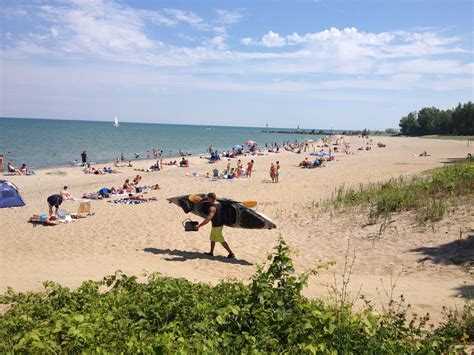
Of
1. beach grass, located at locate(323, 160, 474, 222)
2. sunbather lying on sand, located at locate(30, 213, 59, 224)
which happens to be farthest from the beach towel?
beach grass, located at locate(323, 160, 474, 222)

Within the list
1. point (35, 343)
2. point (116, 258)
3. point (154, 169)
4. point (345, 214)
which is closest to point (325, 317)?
point (35, 343)

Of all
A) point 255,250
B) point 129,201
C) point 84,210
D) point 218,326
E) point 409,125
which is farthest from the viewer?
point 409,125

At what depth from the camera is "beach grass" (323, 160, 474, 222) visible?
36.8 feet

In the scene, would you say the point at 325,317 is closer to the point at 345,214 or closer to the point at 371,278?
the point at 371,278

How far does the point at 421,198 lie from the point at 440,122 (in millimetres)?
84198

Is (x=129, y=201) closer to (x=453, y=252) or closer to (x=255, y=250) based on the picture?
(x=255, y=250)

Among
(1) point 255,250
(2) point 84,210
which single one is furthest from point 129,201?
(1) point 255,250

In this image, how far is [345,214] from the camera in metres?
12.5

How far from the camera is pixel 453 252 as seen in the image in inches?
336

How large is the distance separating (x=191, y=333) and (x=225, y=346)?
1.76ft

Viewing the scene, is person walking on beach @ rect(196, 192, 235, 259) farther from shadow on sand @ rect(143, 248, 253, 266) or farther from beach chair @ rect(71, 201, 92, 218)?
beach chair @ rect(71, 201, 92, 218)

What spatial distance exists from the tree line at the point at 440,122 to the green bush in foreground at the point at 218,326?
82.7 metres

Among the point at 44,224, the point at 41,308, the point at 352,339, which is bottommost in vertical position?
the point at 44,224

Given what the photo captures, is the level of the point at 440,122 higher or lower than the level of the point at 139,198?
higher
